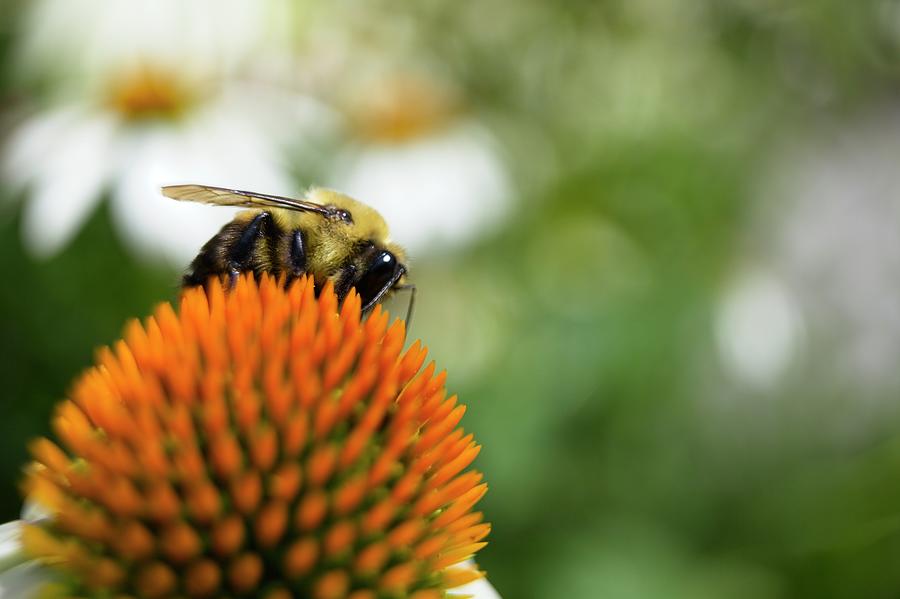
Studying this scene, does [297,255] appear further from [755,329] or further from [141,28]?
[755,329]

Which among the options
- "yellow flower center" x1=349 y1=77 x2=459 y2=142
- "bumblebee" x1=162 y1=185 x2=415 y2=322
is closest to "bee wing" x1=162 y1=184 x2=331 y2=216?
"bumblebee" x1=162 y1=185 x2=415 y2=322

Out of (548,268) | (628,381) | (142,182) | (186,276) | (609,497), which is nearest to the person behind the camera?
(186,276)

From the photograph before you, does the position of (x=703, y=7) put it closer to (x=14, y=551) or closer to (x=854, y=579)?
(x=854, y=579)

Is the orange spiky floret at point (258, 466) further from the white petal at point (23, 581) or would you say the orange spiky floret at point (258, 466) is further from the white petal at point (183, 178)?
the white petal at point (183, 178)

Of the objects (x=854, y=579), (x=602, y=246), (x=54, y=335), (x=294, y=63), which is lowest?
(x=854, y=579)

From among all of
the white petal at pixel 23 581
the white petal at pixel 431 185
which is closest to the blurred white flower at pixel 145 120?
the white petal at pixel 431 185

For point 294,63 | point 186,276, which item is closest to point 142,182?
point 294,63
